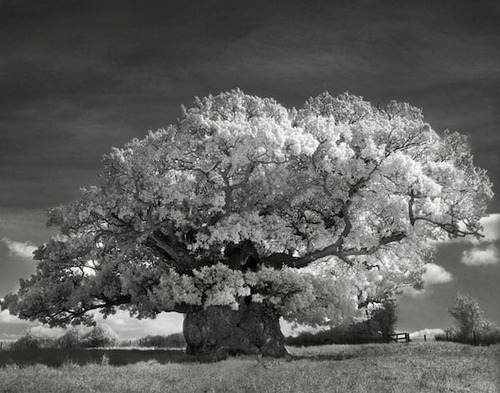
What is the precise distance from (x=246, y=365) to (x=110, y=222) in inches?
489

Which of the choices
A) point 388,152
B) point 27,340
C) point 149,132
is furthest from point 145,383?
point 27,340

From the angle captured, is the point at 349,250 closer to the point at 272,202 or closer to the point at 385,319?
the point at 272,202

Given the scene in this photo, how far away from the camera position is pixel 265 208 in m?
33.8

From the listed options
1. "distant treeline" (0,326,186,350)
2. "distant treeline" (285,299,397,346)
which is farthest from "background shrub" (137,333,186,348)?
"distant treeline" (285,299,397,346)

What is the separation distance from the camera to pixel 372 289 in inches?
1501

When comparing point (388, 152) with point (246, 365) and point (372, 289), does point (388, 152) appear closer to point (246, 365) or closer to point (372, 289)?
point (372, 289)

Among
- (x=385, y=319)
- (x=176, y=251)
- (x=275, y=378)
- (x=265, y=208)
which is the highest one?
(x=265, y=208)

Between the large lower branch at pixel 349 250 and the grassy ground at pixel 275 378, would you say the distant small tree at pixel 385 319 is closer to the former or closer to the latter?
the large lower branch at pixel 349 250

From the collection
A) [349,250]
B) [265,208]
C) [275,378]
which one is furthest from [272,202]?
[275,378]

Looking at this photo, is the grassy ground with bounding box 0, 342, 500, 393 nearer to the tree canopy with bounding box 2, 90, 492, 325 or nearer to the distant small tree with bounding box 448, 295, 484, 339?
the tree canopy with bounding box 2, 90, 492, 325

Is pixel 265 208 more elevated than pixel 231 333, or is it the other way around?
pixel 265 208

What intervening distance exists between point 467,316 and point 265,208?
2871cm

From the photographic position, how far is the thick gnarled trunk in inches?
1264

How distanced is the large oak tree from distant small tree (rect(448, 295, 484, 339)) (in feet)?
62.6
